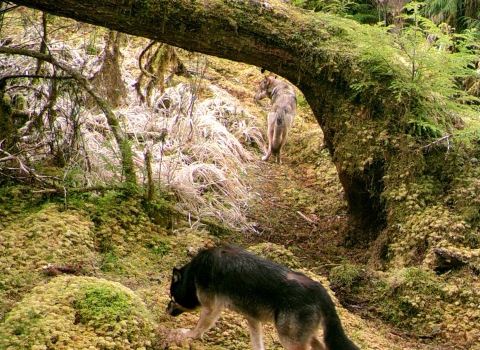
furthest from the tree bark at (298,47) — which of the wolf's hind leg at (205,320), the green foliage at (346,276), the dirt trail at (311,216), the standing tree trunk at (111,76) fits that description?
the wolf's hind leg at (205,320)

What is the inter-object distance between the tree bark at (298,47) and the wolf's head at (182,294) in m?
3.55

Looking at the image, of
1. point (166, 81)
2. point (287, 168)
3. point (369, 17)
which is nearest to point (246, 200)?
point (287, 168)

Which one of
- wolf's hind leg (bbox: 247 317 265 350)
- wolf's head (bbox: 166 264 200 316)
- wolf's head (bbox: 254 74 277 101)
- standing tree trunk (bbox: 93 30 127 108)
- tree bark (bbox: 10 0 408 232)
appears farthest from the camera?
wolf's head (bbox: 254 74 277 101)

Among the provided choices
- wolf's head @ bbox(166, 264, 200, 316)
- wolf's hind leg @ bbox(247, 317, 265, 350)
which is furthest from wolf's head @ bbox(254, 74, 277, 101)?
wolf's hind leg @ bbox(247, 317, 265, 350)

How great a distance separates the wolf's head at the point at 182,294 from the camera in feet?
16.9

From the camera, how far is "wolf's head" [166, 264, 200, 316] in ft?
16.9

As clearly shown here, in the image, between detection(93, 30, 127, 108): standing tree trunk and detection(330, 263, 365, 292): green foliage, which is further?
detection(93, 30, 127, 108): standing tree trunk

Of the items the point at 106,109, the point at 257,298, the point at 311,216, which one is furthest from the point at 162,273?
the point at 311,216

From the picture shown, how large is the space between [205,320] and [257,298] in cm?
63

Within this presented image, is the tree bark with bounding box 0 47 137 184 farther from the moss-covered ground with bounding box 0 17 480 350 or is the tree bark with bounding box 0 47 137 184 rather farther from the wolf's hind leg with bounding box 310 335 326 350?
the wolf's hind leg with bounding box 310 335 326 350

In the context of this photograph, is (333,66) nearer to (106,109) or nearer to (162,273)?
(106,109)

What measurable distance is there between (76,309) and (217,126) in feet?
22.3

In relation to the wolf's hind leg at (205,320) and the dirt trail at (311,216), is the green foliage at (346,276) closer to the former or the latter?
A: the dirt trail at (311,216)

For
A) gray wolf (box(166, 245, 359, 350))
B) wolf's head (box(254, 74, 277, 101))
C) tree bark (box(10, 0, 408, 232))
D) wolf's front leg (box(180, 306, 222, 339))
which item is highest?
tree bark (box(10, 0, 408, 232))
